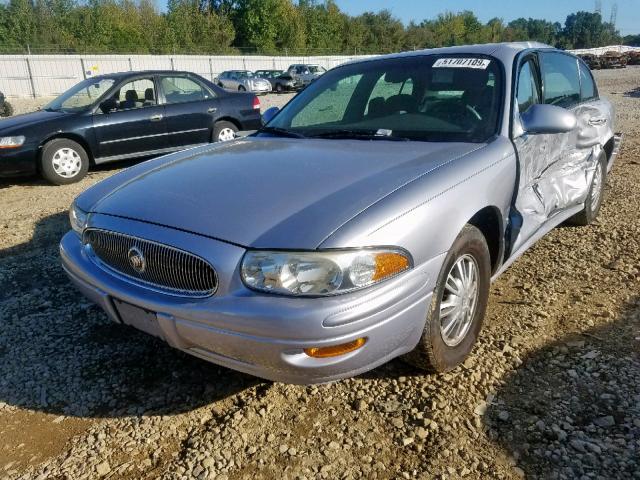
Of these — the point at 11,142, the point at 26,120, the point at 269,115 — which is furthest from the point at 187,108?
the point at 269,115

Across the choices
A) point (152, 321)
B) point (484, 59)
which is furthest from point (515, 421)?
point (484, 59)

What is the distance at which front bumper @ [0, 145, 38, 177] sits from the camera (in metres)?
6.62

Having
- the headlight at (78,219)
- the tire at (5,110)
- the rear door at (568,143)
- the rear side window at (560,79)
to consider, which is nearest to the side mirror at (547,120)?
the rear door at (568,143)

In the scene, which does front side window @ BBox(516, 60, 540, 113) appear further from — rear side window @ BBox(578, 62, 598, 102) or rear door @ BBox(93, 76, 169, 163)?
rear door @ BBox(93, 76, 169, 163)

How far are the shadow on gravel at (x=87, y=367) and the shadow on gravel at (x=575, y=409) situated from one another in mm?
1289

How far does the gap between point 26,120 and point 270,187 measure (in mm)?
5955

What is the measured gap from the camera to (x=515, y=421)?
2340 mm

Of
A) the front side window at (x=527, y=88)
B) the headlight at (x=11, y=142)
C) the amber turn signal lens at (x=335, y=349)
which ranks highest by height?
the front side window at (x=527, y=88)

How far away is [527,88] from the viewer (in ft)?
11.2

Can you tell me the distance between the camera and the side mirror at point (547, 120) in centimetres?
299

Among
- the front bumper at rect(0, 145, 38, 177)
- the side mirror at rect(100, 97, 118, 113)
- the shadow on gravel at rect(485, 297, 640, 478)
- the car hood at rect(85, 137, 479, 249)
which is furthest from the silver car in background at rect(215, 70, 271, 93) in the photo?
the shadow on gravel at rect(485, 297, 640, 478)

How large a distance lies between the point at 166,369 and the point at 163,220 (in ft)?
3.10

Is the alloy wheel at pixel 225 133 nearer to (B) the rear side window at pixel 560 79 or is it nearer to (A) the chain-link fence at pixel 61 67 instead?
(B) the rear side window at pixel 560 79

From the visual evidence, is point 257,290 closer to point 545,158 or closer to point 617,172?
point 545,158
